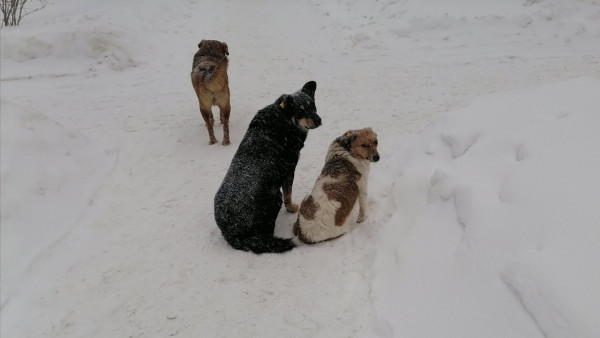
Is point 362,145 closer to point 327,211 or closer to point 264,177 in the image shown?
point 327,211

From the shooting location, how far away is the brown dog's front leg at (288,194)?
4.94 metres

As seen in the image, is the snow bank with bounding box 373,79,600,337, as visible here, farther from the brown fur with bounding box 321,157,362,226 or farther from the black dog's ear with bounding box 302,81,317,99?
the black dog's ear with bounding box 302,81,317,99

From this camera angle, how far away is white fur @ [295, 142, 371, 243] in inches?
168

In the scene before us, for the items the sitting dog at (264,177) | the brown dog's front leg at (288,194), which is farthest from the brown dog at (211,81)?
the brown dog's front leg at (288,194)

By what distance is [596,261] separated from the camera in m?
2.59

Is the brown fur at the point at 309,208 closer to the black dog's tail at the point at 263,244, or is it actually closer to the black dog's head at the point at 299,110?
the black dog's tail at the point at 263,244

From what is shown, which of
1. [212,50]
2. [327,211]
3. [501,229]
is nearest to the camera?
[501,229]

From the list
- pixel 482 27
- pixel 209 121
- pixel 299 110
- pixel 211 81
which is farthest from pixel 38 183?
pixel 482 27

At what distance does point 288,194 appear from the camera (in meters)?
5.04

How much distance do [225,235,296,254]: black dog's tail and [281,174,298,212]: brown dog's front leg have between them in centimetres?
74

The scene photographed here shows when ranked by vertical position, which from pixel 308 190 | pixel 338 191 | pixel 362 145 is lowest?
pixel 308 190

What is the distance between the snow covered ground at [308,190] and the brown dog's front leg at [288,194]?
0.30 m

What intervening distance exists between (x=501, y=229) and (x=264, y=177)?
2.55m

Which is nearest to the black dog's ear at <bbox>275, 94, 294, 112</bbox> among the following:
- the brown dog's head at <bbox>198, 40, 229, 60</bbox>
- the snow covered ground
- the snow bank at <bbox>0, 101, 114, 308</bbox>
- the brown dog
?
the snow covered ground
